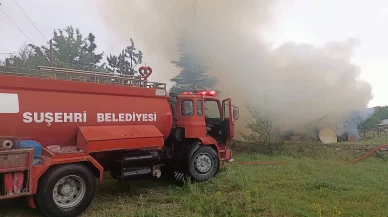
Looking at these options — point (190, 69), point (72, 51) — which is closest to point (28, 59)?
point (72, 51)

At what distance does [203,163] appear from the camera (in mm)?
8789

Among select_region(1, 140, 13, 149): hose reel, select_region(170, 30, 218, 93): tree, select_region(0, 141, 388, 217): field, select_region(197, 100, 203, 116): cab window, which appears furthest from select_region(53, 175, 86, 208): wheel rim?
select_region(170, 30, 218, 93): tree

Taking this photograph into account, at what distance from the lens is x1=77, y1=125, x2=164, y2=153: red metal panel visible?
6375 mm

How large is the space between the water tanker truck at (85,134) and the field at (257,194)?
552 mm

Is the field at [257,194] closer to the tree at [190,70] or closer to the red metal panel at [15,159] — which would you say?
the red metal panel at [15,159]

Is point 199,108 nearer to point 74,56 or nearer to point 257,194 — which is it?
point 257,194

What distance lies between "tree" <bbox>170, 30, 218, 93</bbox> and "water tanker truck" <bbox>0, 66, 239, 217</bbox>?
764 centimetres

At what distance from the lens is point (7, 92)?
224 inches

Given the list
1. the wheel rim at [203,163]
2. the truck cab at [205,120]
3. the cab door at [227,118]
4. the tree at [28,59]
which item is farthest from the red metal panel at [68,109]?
the tree at [28,59]

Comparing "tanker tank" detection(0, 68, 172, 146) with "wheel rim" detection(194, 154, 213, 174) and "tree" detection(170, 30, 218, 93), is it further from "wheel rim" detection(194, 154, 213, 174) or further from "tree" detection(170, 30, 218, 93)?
"tree" detection(170, 30, 218, 93)

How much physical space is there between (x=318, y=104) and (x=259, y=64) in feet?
13.2

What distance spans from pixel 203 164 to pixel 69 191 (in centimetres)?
380

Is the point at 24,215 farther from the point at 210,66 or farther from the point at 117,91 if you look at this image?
the point at 210,66

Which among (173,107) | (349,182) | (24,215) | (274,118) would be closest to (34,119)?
(24,215)
